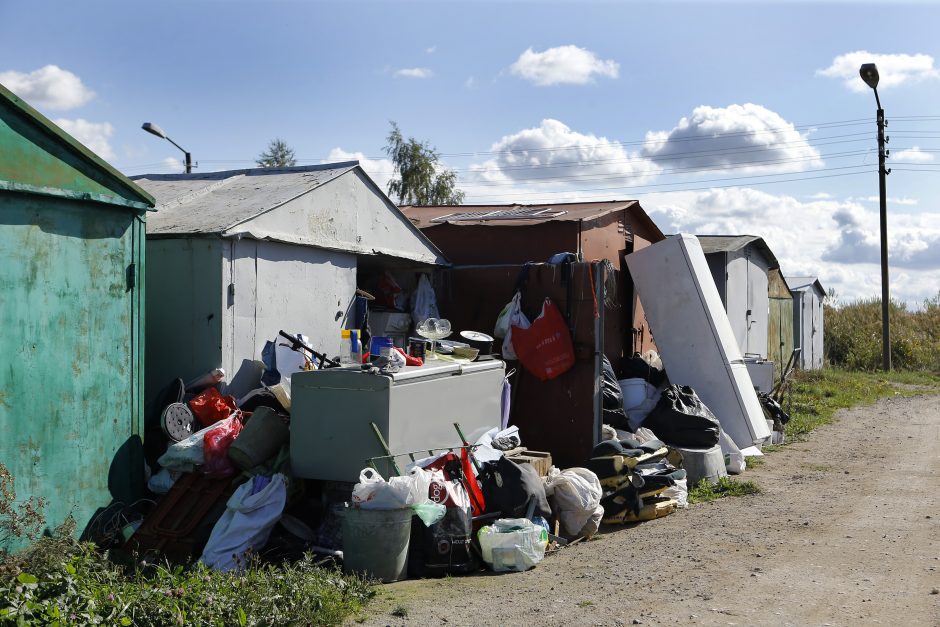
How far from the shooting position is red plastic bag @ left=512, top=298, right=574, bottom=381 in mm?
8977

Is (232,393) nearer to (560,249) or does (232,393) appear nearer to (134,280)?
(134,280)

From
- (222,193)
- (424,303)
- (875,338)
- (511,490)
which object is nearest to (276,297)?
(222,193)

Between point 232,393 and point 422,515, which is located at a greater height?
point 232,393

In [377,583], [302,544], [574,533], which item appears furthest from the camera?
[574,533]

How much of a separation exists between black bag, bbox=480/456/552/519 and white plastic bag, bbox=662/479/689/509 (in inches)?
68.4

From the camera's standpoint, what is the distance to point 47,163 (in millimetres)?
5609

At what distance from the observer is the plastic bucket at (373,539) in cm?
535

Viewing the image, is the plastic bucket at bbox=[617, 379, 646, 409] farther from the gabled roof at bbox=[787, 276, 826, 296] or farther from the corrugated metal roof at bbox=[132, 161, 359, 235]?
the gabled roof at bbox=[787, 276, 826, 296]

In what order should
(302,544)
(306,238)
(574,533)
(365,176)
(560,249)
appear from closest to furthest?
(302,544), (574,533), (306,238), (365,176), (560,249)

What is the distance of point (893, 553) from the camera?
236 inches

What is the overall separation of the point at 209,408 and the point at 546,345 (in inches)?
150

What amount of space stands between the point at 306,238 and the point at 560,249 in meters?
3.64

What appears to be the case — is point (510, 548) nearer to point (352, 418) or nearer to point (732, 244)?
point (352, 418)

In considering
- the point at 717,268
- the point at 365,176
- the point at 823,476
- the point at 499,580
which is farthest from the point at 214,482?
the point at 717,268
